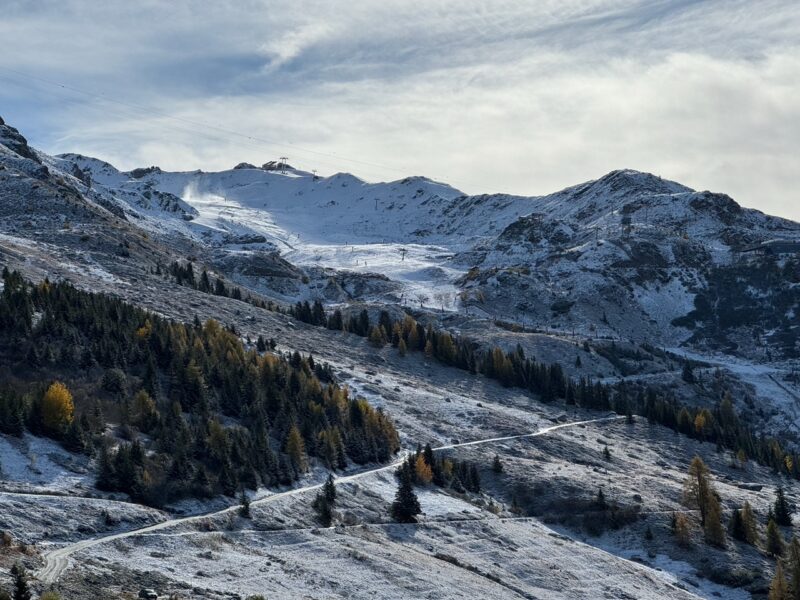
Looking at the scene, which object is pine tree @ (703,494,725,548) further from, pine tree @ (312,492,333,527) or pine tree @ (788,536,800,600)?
pine tree @ (312,492,333,527)

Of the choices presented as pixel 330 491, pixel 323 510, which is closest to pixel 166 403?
pixel 330 491

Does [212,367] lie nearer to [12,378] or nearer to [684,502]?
[12,378]

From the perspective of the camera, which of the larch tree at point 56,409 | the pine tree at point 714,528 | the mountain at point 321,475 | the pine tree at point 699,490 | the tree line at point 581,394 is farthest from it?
the tree line at point 581,394

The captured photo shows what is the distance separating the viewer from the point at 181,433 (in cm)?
9806

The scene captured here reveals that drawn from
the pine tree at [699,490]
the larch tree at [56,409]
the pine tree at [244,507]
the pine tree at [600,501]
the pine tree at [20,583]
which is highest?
the larch tree at [56,409]

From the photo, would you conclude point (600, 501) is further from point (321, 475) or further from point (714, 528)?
point (321, 475)

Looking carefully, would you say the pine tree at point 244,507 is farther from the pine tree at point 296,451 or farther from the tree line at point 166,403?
the pine tree at point 296,451

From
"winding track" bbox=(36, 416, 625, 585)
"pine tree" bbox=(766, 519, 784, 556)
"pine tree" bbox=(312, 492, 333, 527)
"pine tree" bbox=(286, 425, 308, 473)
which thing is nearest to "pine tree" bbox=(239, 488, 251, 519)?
"winding track" bbox=(36, 416, 625, 585)

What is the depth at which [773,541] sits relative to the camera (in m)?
108

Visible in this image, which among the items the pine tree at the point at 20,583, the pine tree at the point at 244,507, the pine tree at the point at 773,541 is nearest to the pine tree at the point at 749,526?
the pine tree at the point at 773,541

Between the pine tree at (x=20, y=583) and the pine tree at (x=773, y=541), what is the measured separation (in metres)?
81.6

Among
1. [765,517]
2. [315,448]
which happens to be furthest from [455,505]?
[765,517]

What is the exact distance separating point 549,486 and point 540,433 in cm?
2703

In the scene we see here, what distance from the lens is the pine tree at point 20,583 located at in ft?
162
